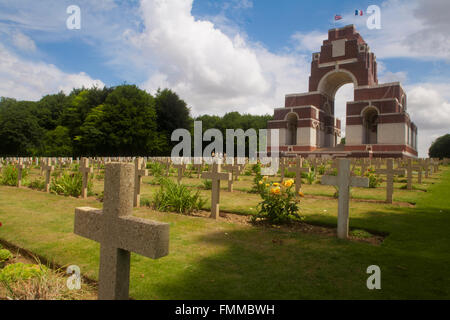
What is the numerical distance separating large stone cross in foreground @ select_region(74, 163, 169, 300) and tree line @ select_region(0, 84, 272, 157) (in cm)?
3314

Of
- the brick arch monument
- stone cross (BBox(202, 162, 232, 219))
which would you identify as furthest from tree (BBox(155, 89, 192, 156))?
stone cross (BBox(202, 162, 232, 219))

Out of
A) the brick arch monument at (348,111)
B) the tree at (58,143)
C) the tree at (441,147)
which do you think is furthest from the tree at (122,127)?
the tree at (441,147)

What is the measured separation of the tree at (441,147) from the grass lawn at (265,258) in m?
64.6

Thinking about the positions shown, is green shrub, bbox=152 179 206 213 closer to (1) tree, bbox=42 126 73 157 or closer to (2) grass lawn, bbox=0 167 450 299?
(2) grass lawn, bbox=0 167 450 299

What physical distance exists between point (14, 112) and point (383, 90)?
43.2 metres

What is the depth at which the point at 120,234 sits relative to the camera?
1.81 m

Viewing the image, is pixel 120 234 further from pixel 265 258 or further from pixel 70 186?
pixel 70 186

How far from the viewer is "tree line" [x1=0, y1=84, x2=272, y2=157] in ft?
111

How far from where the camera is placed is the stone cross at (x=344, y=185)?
4.37 m

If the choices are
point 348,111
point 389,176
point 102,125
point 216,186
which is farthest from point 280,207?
point 348,111

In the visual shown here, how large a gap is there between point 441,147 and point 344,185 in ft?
224

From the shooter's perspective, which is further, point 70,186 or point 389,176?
point 70,186

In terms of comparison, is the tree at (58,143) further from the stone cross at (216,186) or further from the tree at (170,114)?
the stone cross at (216,186)

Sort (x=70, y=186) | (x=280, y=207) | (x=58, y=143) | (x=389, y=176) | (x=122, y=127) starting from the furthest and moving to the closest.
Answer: (x=58, y=143)
(x=122, y=127)
(x=70, y=186)
(x=389, y=176)
(x=280, y=207)
